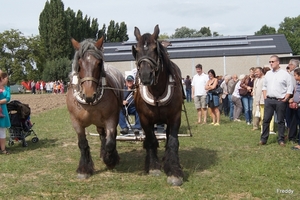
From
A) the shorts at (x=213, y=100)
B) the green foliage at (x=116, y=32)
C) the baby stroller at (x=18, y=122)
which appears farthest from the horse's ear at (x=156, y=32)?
the green foliage at (x=116, y=32)

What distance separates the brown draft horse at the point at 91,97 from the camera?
5160 mm

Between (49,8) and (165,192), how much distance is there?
54881 mm

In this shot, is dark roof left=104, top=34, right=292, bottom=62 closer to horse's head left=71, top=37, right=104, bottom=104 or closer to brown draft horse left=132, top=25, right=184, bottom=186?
brown draft horse left=132, top=25, right=184, bottom=186

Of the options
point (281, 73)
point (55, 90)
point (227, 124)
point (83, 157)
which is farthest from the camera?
point (55, 90)

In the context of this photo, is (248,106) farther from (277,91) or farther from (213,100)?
(277,91)

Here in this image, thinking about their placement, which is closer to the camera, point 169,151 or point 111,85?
point 169,151

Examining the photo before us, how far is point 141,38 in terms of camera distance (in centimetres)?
514

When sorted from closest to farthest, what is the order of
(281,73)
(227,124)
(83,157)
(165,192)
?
1. (165,192)
2. (83,157)
3. (281,73)
4. (227,124)

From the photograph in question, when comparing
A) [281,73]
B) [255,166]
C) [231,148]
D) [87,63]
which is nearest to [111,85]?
[87,63]

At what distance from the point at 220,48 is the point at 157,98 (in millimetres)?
42345

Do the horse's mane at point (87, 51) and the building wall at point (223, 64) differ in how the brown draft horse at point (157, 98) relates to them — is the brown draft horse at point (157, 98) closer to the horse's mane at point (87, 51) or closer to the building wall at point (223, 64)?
the horse's mane at point (87, 51)

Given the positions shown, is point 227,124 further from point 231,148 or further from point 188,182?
point 188,182

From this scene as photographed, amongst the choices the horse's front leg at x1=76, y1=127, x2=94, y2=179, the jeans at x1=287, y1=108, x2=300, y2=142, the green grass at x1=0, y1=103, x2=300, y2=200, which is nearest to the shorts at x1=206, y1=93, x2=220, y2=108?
the green grass at x1=0, y1=103, x2=300, y2=200

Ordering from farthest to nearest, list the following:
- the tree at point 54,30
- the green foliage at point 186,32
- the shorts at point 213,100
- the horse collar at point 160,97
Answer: the green foliage at point 186,32 → the tree at point 54,30 → the shorts at point 213,100 → the horse collar at point 160,97
